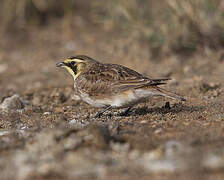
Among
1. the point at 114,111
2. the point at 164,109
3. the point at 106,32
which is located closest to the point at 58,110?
the point at 114,111

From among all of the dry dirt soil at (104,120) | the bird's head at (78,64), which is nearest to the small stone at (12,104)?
the dry dirt soil at (104,120)

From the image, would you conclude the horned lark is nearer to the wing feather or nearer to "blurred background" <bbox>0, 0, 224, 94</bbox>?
the wing feather

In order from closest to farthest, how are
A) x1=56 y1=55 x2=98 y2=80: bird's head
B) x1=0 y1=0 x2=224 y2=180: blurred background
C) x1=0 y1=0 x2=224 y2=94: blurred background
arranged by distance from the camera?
x1=0 y1=0 x2=224 y2=180: blurred background
x1=56 y1=55 x2=98 y2=80: bird's head
x1=0 y1=0 x2=224 y2=94: blurred background

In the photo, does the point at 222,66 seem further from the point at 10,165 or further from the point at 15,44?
the point at 10,165

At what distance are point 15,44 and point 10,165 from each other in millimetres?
8754

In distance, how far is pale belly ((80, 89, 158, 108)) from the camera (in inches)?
225

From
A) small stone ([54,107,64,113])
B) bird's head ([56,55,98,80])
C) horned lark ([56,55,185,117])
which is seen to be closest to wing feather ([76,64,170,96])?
horned lark ([56,55,185,117])

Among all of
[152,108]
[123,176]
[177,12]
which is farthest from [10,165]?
[177,12]

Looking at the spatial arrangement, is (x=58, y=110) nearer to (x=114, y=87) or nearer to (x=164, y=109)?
(x=114, y=87)

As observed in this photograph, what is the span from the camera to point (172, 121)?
540cm

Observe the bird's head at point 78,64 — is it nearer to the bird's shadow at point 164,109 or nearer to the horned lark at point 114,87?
the horned lark at point 114,87

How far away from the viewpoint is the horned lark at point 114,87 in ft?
18.7

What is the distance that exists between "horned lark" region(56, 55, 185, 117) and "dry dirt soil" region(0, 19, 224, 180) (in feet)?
0.82

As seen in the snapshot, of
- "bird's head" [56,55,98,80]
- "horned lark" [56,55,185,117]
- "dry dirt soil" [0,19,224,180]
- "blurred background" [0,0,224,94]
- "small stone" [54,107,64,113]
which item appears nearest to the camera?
"dry dirt soil" [0,19,224,180]
